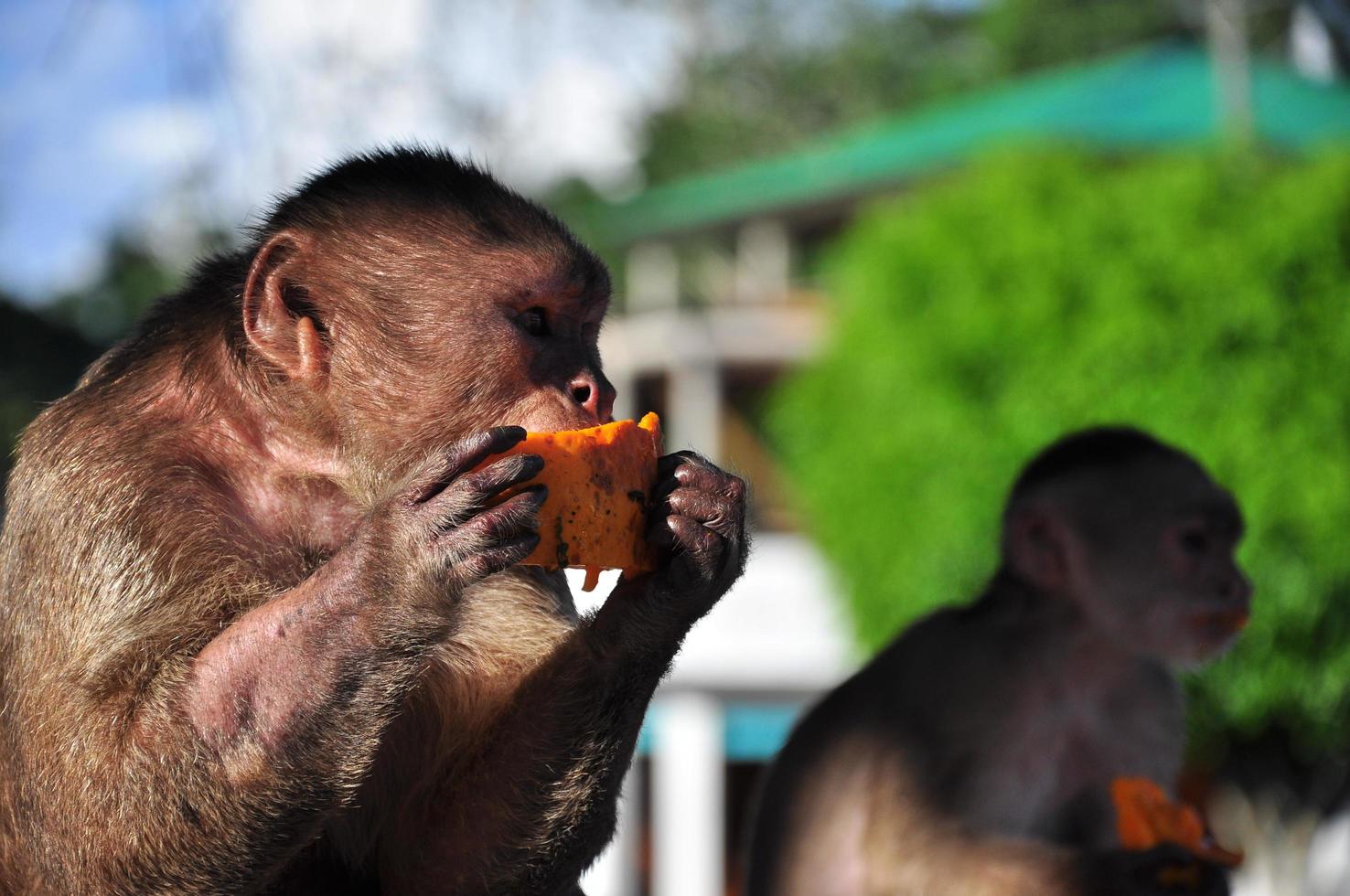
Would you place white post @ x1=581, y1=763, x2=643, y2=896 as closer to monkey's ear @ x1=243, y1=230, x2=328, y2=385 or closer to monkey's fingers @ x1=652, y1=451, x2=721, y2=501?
monkey's ear @ x1=243, y1=230, x2=328, y2=385

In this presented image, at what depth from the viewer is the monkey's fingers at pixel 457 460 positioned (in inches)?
95.0

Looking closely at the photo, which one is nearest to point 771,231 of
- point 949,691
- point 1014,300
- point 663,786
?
point 663,786

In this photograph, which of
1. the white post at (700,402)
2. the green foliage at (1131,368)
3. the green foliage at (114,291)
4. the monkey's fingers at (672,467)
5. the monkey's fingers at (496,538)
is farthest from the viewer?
the green foliage at (114,291)

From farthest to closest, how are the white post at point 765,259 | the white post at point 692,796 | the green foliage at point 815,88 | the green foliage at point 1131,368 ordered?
the green foliage at point 815,88 → the white post at point 765,259 → the white post at point 692,796 → the green foliage at point 1131,368

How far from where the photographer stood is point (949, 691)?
4.48m

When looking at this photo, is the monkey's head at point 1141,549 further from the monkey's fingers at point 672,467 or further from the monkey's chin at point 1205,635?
the monkey's fingers at point 672,467

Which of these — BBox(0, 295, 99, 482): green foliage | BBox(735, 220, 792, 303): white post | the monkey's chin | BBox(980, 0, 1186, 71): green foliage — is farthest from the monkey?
BBox(980, 0, 1186, 71): green foliage

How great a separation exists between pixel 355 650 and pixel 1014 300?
12.5 meters

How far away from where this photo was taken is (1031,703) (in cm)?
454

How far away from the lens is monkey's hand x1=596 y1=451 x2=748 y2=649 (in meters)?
2.68

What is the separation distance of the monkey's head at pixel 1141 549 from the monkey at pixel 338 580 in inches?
78.0

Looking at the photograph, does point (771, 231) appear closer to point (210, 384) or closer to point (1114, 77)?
point (1114, 77)

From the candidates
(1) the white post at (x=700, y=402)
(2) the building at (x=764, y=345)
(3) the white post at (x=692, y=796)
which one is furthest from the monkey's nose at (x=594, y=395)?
(1) the white post at (x=700, y=402)

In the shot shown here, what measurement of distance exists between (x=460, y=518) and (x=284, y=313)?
33.2 inches
